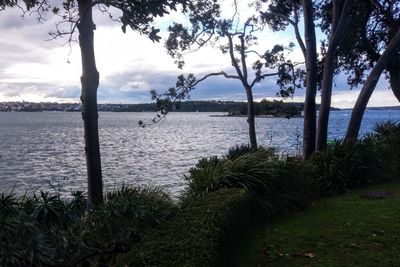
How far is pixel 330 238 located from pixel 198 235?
301 cm

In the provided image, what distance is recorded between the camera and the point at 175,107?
17.8m

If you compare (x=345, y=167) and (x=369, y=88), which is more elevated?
(x=369, y=88)

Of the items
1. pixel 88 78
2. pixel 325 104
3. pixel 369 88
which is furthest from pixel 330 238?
pixel 369 88

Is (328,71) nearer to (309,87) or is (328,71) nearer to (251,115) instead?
(309,87)

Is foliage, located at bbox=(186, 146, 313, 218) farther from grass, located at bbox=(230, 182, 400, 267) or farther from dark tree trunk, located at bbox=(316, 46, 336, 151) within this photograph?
dark tree trunk, located at bbox=(316, 46, 336, 151)

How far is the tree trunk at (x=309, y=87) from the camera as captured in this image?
48.5 feet

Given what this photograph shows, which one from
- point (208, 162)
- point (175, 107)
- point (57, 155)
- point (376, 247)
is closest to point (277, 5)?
point (175, 107)

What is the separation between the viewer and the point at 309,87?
14836 millimetres

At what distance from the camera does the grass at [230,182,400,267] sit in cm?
661

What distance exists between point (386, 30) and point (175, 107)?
9317mm

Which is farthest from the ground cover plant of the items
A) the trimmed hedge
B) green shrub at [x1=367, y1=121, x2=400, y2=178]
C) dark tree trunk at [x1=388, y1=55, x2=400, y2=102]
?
dark tree trunk at [x1=388, y1=55, x2=400, y2=102]

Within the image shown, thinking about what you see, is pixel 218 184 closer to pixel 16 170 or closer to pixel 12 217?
pixel 12 217

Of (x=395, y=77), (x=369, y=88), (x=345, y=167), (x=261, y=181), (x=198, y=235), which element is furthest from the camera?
(x=395, y=77)

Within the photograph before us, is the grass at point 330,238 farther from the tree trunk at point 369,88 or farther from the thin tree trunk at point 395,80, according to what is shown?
the thin tree trunk at point 395,80
